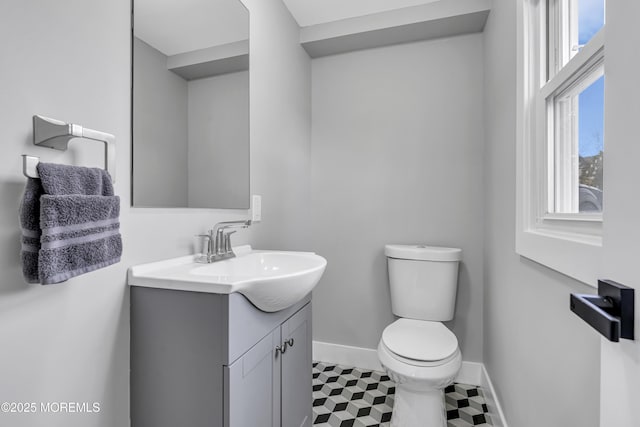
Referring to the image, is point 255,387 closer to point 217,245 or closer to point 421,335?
point 217,245

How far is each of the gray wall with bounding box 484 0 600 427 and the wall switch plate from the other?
119cm

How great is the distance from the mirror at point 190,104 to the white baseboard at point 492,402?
1565 millimetres

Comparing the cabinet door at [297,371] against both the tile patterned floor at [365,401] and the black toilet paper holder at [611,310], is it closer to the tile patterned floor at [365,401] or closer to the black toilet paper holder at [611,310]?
the tile patterned floor at [365,401]

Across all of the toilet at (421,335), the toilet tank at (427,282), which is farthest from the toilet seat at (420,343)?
the toilet tank at (427,282)

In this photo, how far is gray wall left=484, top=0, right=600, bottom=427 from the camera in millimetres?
774

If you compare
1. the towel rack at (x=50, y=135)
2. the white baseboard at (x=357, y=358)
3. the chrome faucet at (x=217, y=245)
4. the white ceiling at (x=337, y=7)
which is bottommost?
the white baseboard at (x=357, y=358)

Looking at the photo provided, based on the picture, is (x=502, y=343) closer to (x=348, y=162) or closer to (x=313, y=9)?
(x=348, y=162)

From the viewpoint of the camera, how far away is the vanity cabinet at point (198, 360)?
834 mm

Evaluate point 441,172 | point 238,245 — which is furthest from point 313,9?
point 238,245

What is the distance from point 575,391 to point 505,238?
76 cm

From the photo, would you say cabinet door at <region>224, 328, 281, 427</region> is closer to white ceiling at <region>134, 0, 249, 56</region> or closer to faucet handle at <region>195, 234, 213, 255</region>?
faucet handle at <region>195, 234, 213, 255</region>

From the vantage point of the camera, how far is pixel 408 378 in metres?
1.32

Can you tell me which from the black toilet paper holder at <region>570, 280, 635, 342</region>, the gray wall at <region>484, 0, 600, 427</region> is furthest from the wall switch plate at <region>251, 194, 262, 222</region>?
the black toilet paper holder at <region>570, 280, 635, 342</region>

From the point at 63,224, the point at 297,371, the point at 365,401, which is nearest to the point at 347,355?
the point at 365,401
